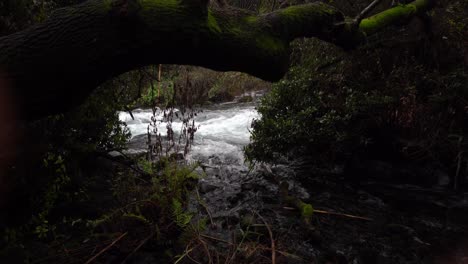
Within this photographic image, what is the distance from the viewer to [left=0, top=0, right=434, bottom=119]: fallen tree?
2168 millimetres

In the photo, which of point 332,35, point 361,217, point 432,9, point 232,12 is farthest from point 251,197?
point 432,9

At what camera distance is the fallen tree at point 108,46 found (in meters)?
2.17

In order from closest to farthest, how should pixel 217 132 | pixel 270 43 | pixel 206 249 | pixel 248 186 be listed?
pixel 270 43 < pixel 206 249 < pixel 248 186 < pixel 217 132

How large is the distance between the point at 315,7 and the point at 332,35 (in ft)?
1.88

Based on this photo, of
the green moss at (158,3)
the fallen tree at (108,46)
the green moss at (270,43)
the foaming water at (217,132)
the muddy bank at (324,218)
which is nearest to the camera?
the fallen tree at (108,46)

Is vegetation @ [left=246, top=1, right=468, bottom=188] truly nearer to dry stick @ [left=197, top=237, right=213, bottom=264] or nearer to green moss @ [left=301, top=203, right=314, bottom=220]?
green moss @ [left=301, top=203, right=314, bottom=220]

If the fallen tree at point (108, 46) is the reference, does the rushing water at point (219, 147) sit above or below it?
below

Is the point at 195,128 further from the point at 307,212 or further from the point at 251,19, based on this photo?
the point at 251,19

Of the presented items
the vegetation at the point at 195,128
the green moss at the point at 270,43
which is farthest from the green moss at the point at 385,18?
the green moss at the point at 270,43

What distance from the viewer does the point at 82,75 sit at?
2.26 m

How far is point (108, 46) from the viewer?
2.27m

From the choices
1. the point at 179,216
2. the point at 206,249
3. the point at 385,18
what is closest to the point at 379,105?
the point at 385,18

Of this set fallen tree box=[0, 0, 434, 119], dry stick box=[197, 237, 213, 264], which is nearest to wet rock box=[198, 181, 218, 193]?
dry stick box=[197, 237, 213, 264]

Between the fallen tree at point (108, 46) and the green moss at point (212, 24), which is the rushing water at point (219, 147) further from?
the green moss at point (212, 24)
